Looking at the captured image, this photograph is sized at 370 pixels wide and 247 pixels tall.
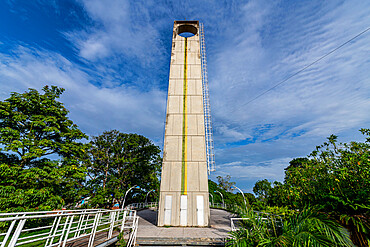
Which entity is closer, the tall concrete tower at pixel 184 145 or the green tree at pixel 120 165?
the tall concrete tower at pixel 184 145

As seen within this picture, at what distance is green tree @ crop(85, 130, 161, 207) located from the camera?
22.1 meters

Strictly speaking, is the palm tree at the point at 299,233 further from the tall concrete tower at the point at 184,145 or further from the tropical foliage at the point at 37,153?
the tropical foliage at the point at 37,153

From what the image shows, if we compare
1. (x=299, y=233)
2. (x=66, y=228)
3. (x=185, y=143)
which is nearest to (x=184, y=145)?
(x=185, y=143)

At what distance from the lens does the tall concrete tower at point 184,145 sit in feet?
37.4

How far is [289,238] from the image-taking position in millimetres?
3990

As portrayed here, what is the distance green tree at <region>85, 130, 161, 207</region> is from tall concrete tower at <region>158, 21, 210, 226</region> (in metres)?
13.1

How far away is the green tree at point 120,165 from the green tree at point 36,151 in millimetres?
9633

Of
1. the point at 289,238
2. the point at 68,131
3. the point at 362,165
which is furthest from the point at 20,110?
the point at 362,165

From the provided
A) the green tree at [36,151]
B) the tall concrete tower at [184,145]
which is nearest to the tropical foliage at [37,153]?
the green tree at [36,151]

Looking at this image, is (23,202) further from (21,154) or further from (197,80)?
(197,80)

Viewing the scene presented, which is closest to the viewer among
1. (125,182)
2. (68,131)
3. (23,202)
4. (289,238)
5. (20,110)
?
(289,238)

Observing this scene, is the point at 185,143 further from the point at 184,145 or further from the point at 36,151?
the point at 36,151

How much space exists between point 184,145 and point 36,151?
11.0 m

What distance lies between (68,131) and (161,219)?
1137cm
